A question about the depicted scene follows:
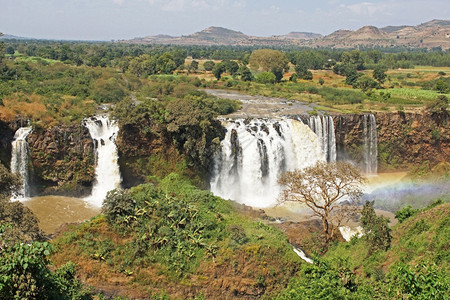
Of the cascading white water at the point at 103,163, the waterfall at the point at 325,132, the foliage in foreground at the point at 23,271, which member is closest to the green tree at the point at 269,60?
the waterfall at the point at 325,132

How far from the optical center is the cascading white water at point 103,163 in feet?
81.7

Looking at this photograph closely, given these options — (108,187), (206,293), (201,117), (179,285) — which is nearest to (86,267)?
(179,285)

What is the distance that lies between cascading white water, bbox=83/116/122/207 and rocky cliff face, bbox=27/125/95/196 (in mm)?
340

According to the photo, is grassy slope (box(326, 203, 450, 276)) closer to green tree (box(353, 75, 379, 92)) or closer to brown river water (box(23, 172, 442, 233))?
brown river water (box(23, 172, 442, 233))

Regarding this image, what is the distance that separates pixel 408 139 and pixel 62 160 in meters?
25.7

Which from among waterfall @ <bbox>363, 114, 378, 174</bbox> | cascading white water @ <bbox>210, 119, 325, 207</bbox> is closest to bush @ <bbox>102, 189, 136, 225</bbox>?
cascading white water @ <bbox>210, 119, 325, 207</bbox>

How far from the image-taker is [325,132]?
30.6 meters

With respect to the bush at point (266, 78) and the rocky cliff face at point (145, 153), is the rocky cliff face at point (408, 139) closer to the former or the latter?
the rocky cliff face at point (145, 153)

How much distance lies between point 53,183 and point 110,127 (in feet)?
15.7

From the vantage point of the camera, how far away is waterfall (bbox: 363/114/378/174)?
105 ft

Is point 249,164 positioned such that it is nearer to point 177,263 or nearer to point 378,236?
point 378,236

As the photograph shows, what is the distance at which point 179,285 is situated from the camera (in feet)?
46.5

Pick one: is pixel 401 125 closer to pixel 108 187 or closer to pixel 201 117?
pixel 201 117

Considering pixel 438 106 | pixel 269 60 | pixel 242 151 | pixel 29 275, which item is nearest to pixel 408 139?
pixel 438 106
